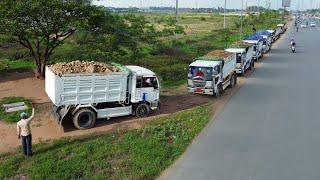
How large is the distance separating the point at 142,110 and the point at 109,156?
16.0 feet

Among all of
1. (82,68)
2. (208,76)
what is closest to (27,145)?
(82,68)

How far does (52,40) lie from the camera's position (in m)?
25.6

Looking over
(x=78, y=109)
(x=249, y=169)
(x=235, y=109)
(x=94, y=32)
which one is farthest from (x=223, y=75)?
(x=249, y=169)

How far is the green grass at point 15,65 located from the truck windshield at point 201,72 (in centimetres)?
1224

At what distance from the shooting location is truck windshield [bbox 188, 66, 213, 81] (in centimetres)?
2173

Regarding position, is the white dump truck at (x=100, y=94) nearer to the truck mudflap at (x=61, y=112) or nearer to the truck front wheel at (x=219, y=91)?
the truck mudflap at (x=61, y=112)

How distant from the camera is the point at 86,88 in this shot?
16.2 m

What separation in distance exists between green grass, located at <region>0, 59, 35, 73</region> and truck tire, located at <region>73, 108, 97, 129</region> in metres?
12.9

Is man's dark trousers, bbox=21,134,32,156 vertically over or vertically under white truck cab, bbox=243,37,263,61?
under

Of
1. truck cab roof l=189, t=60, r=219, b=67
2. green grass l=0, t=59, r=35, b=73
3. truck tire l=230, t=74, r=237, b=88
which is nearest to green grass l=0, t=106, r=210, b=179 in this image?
truck cab roof l=189, t=60, r=219, b=67

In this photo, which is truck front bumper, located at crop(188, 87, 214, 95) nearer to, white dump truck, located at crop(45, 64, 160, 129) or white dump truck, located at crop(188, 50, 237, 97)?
white dump truck, located at crop(188, 50, 237, 97)

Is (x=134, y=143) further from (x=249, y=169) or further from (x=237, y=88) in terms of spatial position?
(x=237, y=88)

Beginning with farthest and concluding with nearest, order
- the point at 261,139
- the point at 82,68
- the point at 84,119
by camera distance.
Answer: the point at 82,68, the point at 84,119, the point at 261,139

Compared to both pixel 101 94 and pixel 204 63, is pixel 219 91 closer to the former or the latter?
pixel 204 63
